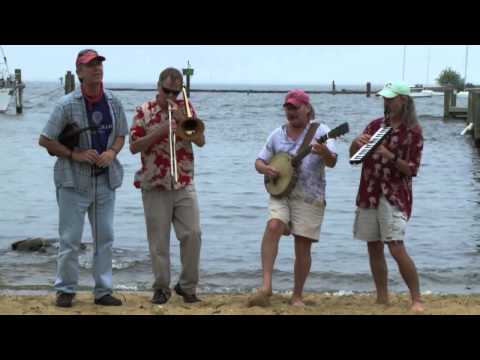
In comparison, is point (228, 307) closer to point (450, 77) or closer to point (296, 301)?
point (296, 301)

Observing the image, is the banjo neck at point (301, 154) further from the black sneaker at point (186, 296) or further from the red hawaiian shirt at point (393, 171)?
the black sneaker at point (186, 296)

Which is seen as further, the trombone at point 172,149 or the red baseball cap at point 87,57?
the trombone at point 172,149

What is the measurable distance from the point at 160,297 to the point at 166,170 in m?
1.05

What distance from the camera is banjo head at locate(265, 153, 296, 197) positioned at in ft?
22.9

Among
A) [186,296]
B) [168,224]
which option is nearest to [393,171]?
[168,224]

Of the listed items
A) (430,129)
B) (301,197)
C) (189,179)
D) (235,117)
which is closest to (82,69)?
(189,179)

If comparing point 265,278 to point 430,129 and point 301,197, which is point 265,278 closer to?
point 301,197

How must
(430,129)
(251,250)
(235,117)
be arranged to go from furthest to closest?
(235,117) → (430,129) → (251,250)

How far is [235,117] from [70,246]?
155 feet

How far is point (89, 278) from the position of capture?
10227 mm

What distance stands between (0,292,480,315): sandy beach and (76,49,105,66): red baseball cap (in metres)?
1.83

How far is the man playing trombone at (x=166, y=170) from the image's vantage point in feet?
22.3

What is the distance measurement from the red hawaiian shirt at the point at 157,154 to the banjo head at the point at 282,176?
0.68 metres

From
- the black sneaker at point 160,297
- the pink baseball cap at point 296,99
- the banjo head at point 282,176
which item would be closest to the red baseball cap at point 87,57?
the pink baseball cap at point 296,99
